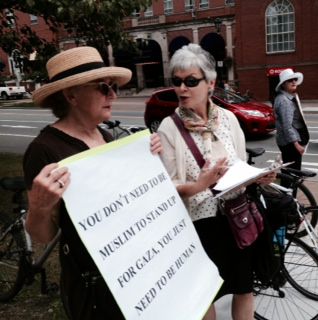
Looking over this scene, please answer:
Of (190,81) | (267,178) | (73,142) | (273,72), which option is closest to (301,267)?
(267,178)

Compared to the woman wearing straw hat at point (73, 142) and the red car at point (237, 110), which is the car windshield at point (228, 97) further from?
the woman wearing straw hat at point (73, 142)

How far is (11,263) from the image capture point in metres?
4.05

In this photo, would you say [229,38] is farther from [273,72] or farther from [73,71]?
[73,71]

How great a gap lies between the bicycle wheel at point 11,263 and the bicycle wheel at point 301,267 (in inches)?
85.7

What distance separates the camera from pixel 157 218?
2.07 meters

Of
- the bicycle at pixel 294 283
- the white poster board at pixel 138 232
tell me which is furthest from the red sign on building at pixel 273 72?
the white poster board at pixel 138 232

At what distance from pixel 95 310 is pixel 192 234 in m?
0.61

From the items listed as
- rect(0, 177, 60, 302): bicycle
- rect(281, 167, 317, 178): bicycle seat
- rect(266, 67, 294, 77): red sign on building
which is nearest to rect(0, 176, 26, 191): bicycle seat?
rect(0, 177, 60, 302): bicycle

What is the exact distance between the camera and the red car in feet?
43.8

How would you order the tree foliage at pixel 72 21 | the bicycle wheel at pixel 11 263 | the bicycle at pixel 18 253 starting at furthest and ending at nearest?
the tree foliage at pixel 72 21
the bicycle wheel at pixel 11 263
the bicycle at pixel 18 253

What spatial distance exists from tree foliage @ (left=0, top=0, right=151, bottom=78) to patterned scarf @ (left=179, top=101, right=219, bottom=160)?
350 centimetres

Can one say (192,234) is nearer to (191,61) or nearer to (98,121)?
(98,121)

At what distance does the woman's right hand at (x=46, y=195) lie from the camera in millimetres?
1608

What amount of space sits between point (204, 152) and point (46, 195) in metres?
1.12
